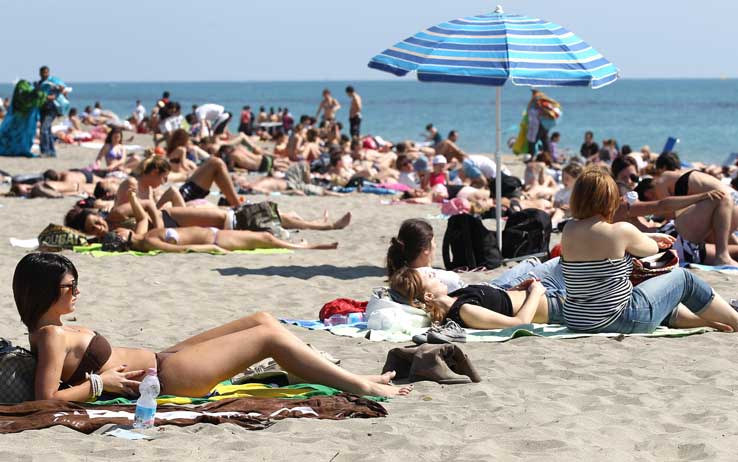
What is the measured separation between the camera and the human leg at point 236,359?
4.35 m

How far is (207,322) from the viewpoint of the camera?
6664 mm

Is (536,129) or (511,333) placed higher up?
(536,129)

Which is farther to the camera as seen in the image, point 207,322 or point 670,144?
point 670,144

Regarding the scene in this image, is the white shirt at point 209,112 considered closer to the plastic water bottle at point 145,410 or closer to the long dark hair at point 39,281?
the long dark hair at point 39,281

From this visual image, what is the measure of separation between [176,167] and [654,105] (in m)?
74.0

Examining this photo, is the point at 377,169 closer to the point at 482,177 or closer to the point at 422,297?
the point at 482,177

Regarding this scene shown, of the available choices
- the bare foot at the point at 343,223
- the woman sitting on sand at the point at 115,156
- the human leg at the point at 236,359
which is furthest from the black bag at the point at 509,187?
the human leg at the point at 236,359

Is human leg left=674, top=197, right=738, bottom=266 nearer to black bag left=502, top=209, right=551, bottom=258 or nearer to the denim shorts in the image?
black bag left=502, top=209, right=551, bottom=258

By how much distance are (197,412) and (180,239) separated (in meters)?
5.35

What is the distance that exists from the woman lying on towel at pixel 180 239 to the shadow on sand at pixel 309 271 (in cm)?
84

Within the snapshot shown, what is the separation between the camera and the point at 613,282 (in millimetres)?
5719

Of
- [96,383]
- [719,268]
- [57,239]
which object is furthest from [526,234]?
[96,383]

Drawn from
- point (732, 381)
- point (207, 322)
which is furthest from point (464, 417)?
point (207, 322)

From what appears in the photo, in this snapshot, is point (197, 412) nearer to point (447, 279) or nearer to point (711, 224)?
point (447, 279)
